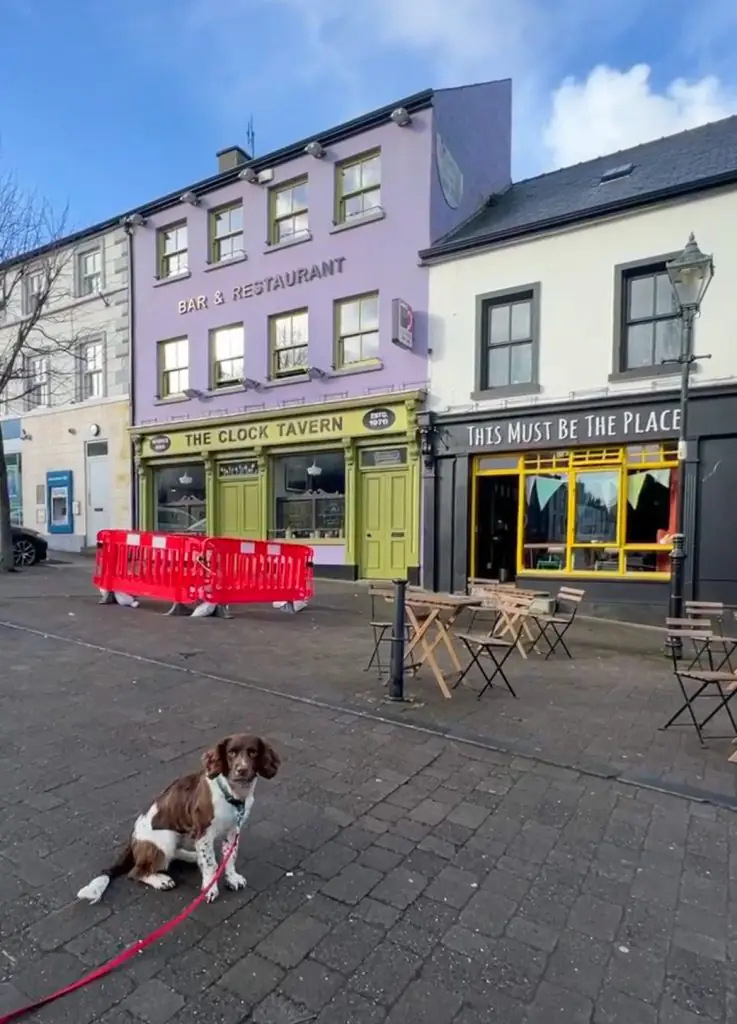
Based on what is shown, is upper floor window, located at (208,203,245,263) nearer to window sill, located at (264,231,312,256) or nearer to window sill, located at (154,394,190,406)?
window sill, located at (264,231,312,256)

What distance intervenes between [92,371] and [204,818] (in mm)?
18879

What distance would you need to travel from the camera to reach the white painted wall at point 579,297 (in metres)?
9.74

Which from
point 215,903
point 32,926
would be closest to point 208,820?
point 215,903

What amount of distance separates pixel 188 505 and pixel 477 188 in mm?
10577

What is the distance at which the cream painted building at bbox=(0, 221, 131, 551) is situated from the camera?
18.0 metres

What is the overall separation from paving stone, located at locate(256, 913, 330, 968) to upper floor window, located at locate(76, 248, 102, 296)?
786 inches

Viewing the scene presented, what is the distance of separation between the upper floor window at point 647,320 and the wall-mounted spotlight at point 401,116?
5698 mm

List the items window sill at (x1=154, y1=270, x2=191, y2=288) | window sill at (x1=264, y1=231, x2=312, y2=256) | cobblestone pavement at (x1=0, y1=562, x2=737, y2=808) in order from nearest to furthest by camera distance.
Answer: cobblestone pavement at (x1=0, y1=562, x2=737, y2=808) → window sill at (x1=264, y1=231, x2=312, y2=256) → window sill at (x1=154, y1=270, x2=191, y2=288)

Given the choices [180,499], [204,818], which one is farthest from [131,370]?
[204,818]

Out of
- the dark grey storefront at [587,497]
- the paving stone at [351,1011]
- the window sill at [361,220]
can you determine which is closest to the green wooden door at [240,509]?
the dark grey storefront at [587,497]

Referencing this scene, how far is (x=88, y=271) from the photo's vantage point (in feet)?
63.0

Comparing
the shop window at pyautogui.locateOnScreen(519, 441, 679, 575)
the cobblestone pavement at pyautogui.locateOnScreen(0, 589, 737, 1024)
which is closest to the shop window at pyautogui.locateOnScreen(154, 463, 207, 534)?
the shop window at pyautogui.locateOnScreen(519, 441, 679, 575)

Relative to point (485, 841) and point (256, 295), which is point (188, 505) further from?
point (485, 841)

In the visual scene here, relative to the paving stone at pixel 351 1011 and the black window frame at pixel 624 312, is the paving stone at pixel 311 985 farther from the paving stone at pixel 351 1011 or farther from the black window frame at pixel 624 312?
the black window frame at pixel 624 312
